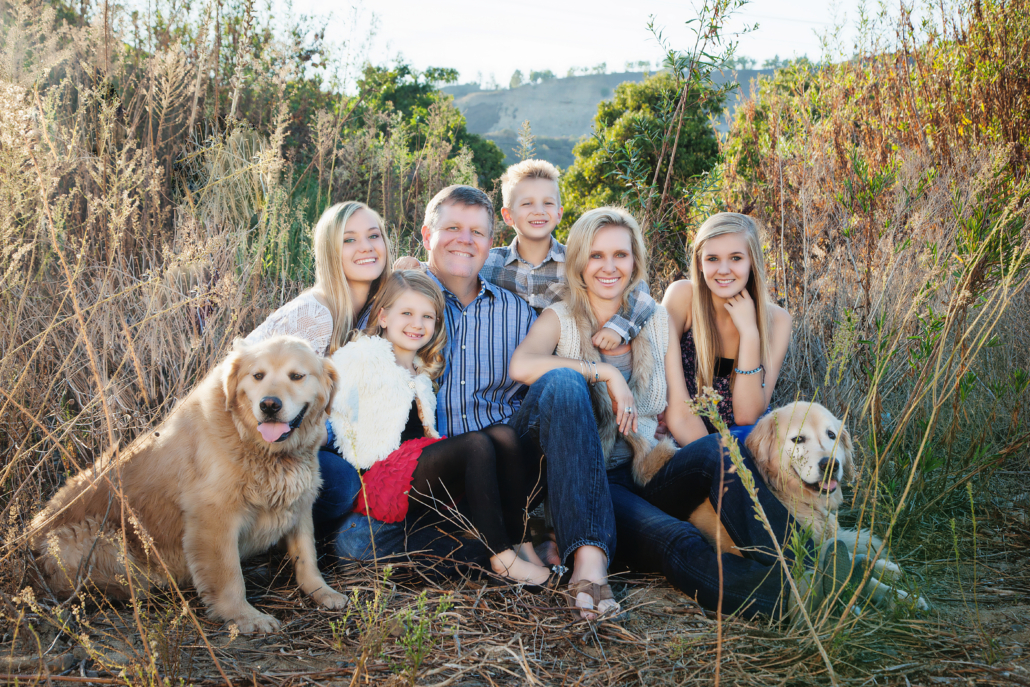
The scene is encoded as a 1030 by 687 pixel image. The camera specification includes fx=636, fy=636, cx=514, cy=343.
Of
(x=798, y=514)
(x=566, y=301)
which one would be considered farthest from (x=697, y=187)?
(x=798, y=514)

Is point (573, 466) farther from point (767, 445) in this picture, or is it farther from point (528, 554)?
point (767, 445)

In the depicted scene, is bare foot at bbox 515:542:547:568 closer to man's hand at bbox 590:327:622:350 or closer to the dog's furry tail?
the dog's furry tail

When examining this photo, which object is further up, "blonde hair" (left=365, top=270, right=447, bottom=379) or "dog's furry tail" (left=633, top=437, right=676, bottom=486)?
"blonde hair" (left=365, top=270, right=447, bottom=379)

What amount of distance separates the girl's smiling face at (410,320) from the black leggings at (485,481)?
51 cm

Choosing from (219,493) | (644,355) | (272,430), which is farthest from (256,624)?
(644,355)

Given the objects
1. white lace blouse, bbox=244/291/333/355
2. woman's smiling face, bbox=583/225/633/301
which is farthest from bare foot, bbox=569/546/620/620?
white lace blouse, bbox=244/291/333/355

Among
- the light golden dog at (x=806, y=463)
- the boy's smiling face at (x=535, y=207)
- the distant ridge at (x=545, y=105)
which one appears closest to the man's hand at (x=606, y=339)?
the light golden dog at (x=806, y=463)

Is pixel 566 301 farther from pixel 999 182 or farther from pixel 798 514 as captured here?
pixel 999 182

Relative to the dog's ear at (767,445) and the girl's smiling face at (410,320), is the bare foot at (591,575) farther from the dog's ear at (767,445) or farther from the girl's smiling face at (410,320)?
the girl's smiling face at (410,320)

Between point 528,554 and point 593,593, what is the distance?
38 centimetres

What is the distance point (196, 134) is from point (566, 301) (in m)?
3.06

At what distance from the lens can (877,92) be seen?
15.4 feet

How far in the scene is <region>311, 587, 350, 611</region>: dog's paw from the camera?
2225mm

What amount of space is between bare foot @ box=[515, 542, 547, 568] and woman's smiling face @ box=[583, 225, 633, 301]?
1204 millimetres
